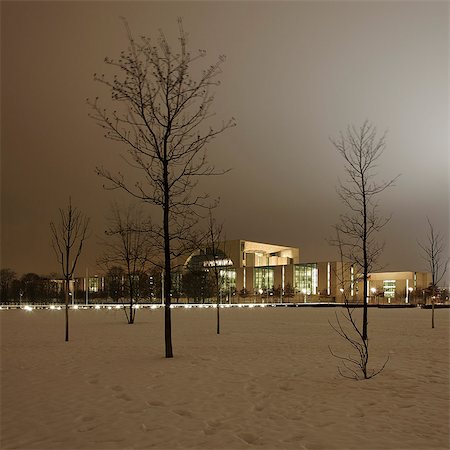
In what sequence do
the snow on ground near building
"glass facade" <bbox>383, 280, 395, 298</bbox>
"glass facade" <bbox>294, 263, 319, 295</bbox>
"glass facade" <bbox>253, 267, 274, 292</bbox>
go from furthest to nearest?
"glass facade" <bbox>383, 280, 395, 298</bbox> < "glass facade" <bbox>253, 267, 274, 292</bbox> < "glass facade" <bbox>294, 263, 319, 295</bbox> < the snow on ground near building

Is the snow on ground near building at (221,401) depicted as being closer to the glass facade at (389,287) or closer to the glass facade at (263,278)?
the glass facade at (263,278)

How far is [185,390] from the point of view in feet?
28.3

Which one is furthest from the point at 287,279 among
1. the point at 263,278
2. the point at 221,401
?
the point at 221,401

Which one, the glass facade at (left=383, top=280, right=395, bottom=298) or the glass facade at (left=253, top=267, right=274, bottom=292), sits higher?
the glass facade at (left=253, top=267, right=274, bottom=292)

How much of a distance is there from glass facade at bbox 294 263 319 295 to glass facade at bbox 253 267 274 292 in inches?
262

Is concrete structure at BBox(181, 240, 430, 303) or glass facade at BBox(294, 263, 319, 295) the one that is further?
glass facade at BBox(294, 263, 319, 295)

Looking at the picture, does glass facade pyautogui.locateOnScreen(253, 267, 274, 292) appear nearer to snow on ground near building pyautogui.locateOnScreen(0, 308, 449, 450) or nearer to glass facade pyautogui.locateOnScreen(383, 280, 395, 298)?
glass facade pyautogui.locateOnScreen(383, 280, 395, 298)

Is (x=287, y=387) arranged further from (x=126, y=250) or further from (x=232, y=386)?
(x=126, y=250)

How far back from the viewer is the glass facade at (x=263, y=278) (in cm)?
12081

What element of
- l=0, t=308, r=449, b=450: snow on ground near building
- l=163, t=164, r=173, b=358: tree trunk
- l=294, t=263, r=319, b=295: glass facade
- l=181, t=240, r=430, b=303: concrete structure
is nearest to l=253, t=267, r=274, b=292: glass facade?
l=181, t=240, r=430, b=303: concrete structure

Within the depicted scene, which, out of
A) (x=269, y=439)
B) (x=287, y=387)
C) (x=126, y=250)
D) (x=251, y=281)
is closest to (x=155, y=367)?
(x=287, y=387)

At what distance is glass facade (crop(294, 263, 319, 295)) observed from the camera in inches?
4547

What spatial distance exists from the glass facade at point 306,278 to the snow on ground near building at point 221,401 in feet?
339

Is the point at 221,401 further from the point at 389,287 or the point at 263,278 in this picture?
the point at 389,287
